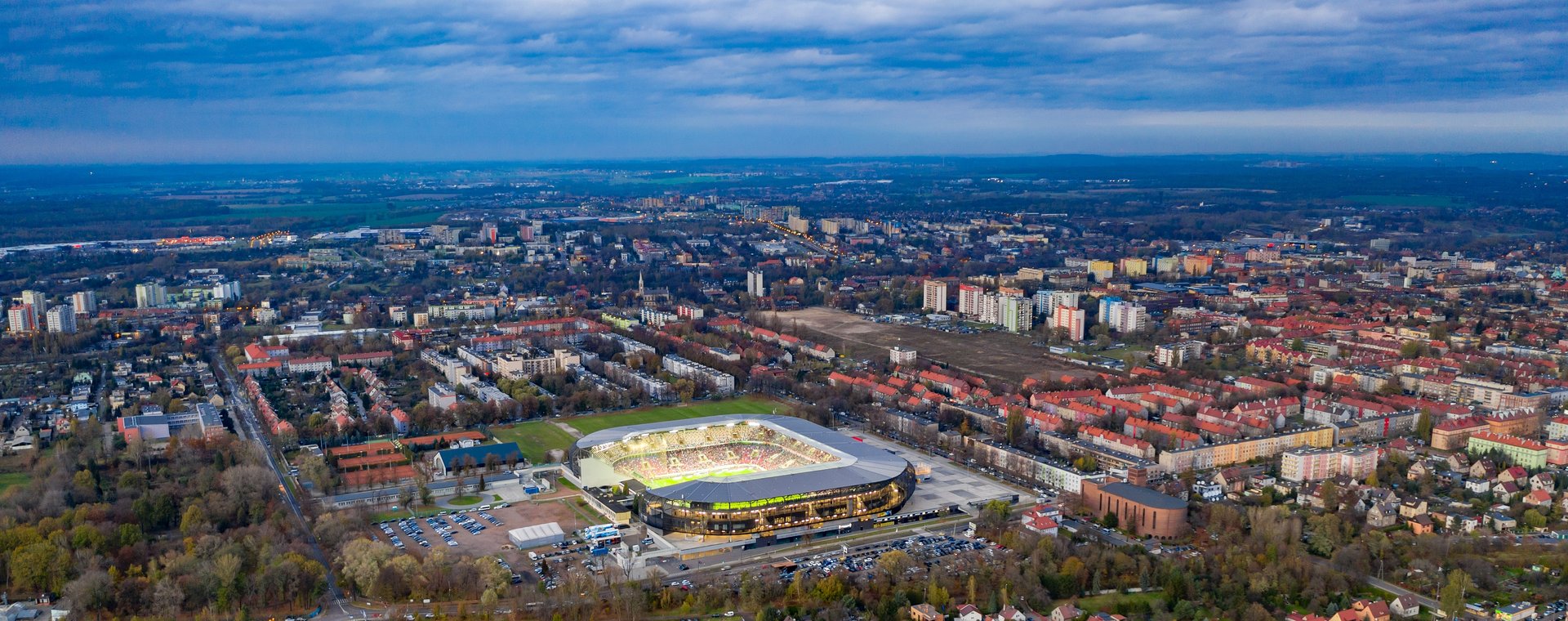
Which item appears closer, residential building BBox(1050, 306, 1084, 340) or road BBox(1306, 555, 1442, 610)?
road BBox(1306, 555, 1442, 610)

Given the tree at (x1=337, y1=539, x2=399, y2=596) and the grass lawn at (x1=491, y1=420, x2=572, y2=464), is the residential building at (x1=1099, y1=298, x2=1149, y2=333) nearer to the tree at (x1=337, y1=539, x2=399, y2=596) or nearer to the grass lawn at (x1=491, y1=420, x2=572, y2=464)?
the grass lawn at (x1=491, y1=420, x2=572, y2=464)

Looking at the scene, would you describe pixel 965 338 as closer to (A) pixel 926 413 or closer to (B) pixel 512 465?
(A) pixel 926 413

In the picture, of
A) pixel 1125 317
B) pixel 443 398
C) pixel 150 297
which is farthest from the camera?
pixel 150 297

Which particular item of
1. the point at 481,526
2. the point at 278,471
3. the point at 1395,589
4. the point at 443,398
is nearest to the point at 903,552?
the point at 1395,589

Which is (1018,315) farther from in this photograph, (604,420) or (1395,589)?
(1395,589)

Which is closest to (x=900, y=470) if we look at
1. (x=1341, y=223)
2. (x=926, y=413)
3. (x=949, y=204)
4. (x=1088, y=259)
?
(x=926, y=413)

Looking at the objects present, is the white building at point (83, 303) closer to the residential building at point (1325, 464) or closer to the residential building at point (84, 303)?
the residential building at point (84, 303)

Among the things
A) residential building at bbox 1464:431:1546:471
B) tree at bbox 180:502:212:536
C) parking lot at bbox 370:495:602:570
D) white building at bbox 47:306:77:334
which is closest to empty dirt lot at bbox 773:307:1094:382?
residential building at bbox 1464:431:1546:471
